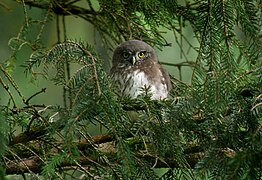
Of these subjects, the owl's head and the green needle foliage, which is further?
the owl's head

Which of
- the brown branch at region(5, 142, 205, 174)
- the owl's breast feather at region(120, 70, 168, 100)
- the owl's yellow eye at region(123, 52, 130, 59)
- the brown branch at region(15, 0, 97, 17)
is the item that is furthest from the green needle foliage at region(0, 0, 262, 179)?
the owl's yellow eye at region(123, 52, 130, 59)

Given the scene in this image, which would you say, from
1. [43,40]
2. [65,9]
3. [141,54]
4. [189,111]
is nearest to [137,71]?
[141,54]

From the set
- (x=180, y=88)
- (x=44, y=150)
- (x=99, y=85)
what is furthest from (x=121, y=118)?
(x=180, y=88)

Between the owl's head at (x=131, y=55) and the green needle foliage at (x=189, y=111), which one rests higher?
the owl's head at (x=131, y=55)

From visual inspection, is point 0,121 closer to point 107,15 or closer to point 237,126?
point 237,126

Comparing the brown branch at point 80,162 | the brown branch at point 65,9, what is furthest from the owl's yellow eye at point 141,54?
the brown branch at point 80,162

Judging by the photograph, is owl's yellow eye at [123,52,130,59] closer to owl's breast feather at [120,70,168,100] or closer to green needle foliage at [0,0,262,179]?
owl's breast feather at [120,70,168,100]

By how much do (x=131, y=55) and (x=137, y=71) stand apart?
12 centimetres

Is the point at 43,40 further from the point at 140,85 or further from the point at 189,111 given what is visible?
the point at 189,111

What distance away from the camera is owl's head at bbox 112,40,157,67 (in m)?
3.70

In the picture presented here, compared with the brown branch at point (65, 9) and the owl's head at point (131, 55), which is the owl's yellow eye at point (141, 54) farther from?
the brown branch at point (65, 9)

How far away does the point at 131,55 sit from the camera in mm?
3799

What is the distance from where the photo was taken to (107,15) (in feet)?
11.3

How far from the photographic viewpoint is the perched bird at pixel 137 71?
3.54m
